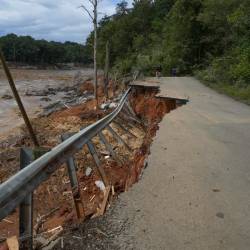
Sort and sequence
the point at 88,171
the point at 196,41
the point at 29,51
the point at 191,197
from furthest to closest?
the point at 29,51 < the point at 196,41 < the point at 88,171 < the point at 191,197

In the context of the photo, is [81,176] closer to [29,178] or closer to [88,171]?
[88,171]

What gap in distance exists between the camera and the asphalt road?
7.23ft

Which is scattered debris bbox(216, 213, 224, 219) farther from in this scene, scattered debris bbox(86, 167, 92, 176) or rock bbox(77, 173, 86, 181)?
scattered debris bbox(86, 167, 92, 176)

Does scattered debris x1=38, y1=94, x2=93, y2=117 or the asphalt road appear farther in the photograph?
scattered debris x1=38, y1=94, x2=93, y2=117

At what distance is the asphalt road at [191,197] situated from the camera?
2203mm

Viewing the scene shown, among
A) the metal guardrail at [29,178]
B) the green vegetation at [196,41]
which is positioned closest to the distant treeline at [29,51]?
the green vegetation at [196,41]

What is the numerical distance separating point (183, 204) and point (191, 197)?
0.20 meters

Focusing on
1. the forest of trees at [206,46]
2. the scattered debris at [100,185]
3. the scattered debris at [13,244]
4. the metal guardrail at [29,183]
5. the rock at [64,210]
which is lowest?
the rock at [64,210]

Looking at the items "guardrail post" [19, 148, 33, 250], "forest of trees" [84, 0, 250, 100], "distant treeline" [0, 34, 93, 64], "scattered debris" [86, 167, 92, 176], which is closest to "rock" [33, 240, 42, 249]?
"guardrail post" [19, 148, 33, 250]

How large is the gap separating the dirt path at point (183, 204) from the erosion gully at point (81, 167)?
473 mm

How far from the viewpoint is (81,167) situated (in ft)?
22.4

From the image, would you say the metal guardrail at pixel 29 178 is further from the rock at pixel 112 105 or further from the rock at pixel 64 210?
the rock at pixel 112 105

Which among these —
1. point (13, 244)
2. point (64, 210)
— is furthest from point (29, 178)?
point (64, 210)

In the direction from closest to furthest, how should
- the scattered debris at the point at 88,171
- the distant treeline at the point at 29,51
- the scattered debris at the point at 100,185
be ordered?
the scattered debris at the point at 100,185, the scattered debris at the point at 88,171, the distant treeline at the point at 29,51
